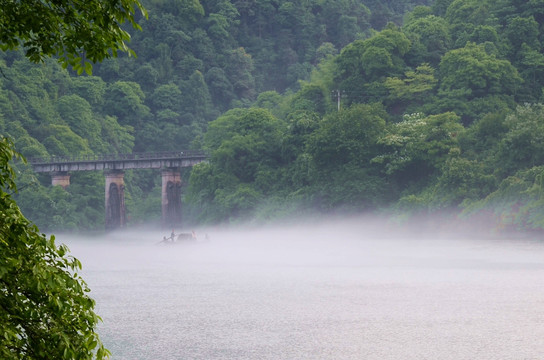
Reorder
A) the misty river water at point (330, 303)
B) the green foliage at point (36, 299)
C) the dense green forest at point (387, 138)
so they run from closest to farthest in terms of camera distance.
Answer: the green foliage at point (36, 299)
the misty river water at point (330, 303)
the dense green forest at point (387, 138)

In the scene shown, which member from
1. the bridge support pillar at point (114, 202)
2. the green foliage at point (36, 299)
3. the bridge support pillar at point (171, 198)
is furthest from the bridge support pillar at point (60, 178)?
the green foliage at point (36, 299)

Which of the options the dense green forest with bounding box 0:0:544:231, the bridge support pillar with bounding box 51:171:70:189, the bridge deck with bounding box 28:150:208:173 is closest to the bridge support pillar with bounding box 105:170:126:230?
the bridge deck with bounding box 28:150:208:173

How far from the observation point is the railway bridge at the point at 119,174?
14450cm

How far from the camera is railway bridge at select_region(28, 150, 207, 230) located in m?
144

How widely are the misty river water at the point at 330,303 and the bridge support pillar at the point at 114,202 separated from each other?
62.0m

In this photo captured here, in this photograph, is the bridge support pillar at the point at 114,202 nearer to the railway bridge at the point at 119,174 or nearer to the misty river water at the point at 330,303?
the railway bridge at the point at 119,174

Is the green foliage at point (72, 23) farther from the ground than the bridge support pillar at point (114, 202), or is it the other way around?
the green foliage at point (72, 23)

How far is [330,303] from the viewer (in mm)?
43312

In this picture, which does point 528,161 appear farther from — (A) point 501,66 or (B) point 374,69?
(B) point 374,69

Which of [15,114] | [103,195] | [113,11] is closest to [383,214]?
[103,195]

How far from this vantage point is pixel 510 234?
291 ft

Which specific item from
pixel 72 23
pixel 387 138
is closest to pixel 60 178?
pixel 387 138

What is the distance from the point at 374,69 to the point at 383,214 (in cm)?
2564

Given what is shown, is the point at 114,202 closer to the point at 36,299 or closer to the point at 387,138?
the point at 387,138
